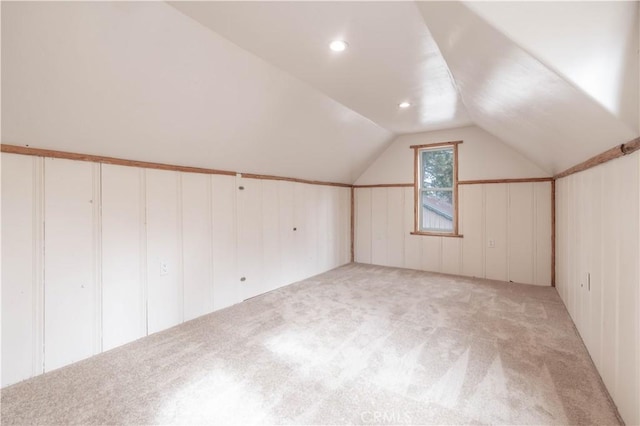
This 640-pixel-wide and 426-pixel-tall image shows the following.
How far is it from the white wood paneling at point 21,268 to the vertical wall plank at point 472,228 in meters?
5.41

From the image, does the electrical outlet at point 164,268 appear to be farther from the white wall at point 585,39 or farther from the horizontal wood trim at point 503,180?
the horizontal wood trim at point 503,180

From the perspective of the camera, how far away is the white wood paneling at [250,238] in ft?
12.6

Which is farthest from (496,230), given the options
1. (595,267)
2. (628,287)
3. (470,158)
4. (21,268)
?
(21,268)

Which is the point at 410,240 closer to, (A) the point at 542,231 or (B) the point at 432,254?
(B) the point at 432,254

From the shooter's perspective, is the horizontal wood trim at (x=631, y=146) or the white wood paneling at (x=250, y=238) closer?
the horizontal wood trim at (x=631, y=146)

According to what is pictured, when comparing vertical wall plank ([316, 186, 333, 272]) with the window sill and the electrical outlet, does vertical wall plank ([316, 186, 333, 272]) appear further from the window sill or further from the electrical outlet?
the electrical outlet

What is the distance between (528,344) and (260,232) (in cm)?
326

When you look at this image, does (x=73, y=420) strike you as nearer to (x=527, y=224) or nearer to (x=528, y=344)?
(x=528, y=344)

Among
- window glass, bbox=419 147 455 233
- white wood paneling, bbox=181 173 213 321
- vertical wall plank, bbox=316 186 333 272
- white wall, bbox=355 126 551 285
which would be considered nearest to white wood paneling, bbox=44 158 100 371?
white wood paneling, bbox=181 173 213 321

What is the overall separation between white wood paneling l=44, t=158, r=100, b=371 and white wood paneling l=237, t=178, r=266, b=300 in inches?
64.1

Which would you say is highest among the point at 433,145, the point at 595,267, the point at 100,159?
the point at 433,145

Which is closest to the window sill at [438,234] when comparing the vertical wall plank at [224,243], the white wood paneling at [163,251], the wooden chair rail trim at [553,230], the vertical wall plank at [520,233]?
the vertical wall plank at [520,233]

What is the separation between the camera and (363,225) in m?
6.14

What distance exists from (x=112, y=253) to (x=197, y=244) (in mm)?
854
